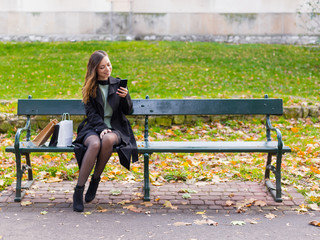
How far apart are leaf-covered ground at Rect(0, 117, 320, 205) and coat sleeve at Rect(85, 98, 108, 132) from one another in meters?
1.01

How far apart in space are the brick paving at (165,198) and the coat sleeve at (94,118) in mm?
749

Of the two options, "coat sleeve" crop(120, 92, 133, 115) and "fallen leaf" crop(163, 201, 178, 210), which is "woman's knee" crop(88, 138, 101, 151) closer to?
"coat sleeve" crop(120, 92, 133, 115)

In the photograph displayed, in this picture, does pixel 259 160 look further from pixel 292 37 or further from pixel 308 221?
pixel 292 37

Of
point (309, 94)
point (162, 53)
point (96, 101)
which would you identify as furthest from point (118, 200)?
point (162, 53)

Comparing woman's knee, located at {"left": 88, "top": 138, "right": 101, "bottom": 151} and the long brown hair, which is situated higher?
the long brown hair

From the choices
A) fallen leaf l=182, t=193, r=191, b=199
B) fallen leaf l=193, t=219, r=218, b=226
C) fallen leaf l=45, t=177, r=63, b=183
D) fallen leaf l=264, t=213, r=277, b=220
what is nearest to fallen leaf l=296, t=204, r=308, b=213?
fallen leaf l=264, t=213, r=277, b=220

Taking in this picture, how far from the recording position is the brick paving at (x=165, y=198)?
175 inches

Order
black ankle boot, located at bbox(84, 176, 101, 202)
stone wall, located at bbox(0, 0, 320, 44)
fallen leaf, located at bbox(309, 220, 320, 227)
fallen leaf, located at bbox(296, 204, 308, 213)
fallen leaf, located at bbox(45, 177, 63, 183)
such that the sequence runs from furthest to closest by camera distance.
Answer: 1. stone wall, located at bbox(0, 0, 320, 44)
2. fallen leaf, located at bbox(45, 177, 63, 183)
3. black ankle boot, located at bbox(84, 176, 101, 202)
4. fallen leaf, located at bbox(296, 204, 308, 213)
5. fallen leaf, located at bbox(309, 220, 320, 227)

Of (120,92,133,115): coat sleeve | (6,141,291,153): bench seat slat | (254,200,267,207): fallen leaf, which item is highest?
(120,92,133,115): coat sleeve

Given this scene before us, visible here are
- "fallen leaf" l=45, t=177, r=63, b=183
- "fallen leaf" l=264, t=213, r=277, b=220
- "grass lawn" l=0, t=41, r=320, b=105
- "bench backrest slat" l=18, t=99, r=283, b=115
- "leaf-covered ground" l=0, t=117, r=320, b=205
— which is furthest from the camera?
"grass lawn" l=0, t=41, r=320, b=105

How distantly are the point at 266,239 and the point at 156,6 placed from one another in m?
15.6

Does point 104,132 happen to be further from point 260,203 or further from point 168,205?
point 260,203

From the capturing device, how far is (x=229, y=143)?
16.1 ft

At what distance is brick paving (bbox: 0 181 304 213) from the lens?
4453 millimetres
